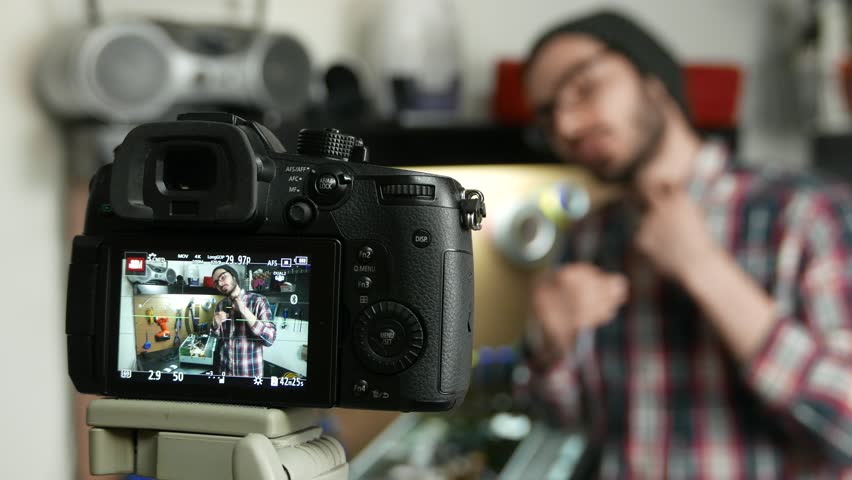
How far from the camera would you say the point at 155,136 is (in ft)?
1.91

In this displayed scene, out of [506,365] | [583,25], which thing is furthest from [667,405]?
[583,25]

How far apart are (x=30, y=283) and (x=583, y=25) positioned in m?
0.88

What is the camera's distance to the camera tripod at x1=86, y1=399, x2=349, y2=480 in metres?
0.56

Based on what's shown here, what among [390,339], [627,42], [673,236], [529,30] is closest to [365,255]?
[390,339]

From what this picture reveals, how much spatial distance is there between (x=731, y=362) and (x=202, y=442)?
3.58ft

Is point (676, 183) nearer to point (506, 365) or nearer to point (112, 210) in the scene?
point (506, 365)

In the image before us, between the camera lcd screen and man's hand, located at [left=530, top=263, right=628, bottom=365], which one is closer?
the camera lcd screen

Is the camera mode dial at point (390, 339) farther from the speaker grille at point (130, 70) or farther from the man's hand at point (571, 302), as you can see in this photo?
the man's hand at point (571, 302)

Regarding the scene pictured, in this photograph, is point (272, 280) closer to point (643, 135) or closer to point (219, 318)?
point (219, 318)

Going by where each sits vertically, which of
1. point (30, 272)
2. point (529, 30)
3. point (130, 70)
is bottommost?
point (30, 272)

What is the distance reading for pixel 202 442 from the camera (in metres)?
0.58

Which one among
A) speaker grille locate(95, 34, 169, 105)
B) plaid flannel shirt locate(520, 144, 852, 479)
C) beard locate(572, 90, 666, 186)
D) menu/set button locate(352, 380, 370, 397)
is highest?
speaker grille locate(95, 34, 169, 105)

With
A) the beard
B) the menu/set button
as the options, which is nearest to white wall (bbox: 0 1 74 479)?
the menu/set button

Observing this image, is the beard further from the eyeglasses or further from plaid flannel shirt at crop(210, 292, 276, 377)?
plaid flannel shirt at crop(210, 292, 276, 377)
